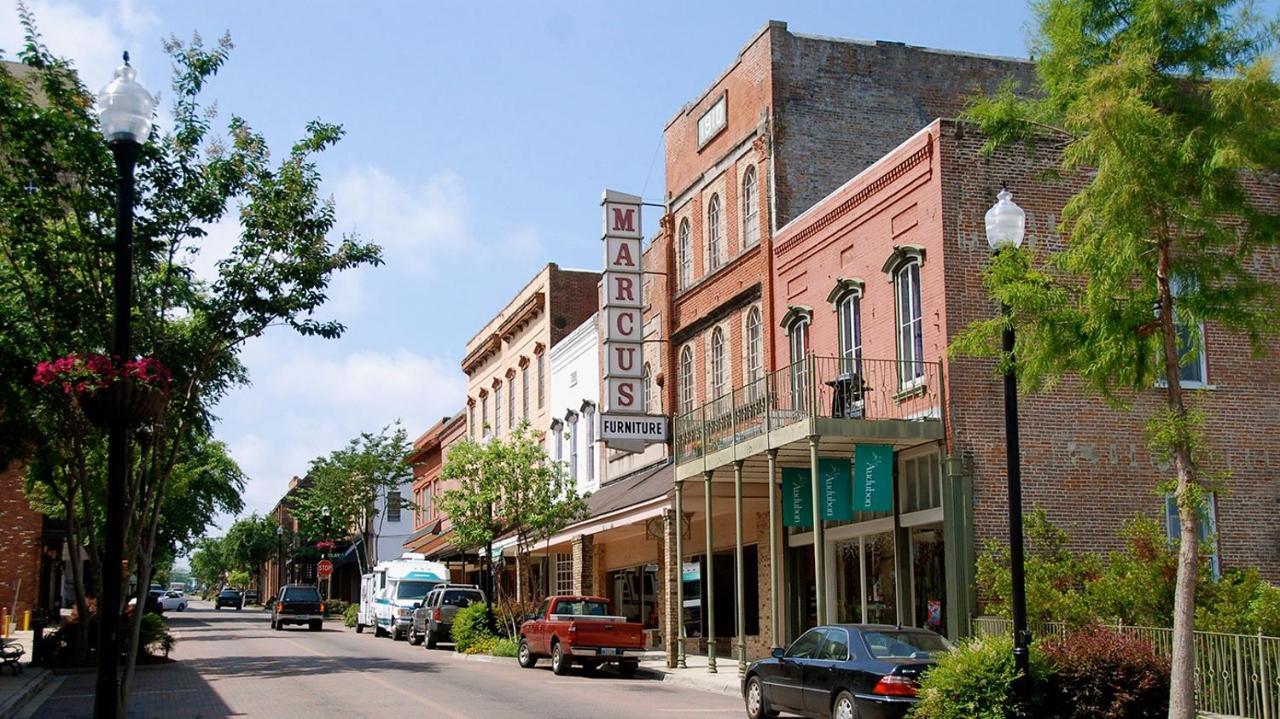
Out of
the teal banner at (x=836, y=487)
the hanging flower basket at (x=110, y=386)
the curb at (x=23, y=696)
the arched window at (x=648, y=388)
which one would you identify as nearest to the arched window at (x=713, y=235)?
the arched window at (x=648, y=388)

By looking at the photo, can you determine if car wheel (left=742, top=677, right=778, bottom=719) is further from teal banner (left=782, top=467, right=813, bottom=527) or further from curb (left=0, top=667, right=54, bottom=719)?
curb (left=0, top=667, right=54, bottom=719)

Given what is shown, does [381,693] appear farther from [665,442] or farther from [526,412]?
[526,412]

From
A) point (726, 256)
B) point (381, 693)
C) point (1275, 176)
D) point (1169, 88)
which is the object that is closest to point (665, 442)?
point (726, 256)

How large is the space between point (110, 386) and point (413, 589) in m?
32.7

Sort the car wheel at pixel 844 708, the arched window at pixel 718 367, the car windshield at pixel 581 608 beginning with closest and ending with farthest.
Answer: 1. the car wheel at pixel 844 708
2. the car windshield at pixel 581 608
3. the arched window at pixel 718 367

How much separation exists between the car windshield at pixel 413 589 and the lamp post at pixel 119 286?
31.8 metres

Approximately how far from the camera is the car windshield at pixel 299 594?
162 feet

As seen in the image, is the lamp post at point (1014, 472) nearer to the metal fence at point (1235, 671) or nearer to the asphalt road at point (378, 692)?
the metal fence at point (1235, 671)

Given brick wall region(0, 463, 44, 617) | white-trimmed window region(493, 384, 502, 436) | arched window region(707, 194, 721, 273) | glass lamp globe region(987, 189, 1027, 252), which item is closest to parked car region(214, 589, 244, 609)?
brick wall region(0, 463, 44, 617)

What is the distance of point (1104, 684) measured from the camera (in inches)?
542

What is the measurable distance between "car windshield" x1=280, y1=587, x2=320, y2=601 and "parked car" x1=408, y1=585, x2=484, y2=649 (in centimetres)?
1471

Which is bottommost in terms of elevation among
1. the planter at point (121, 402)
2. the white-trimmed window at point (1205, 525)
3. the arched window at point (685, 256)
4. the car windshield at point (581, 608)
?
the car windshield at point (581, 608)

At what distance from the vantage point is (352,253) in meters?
19.1

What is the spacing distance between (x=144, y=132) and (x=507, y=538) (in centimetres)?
2949
